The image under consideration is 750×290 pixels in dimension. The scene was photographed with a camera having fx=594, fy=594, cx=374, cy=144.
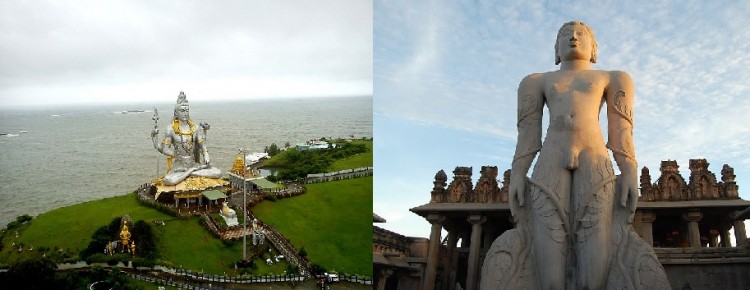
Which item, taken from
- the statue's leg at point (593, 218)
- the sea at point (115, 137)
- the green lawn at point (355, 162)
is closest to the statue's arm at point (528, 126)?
the statue's leg at point (593, 218)

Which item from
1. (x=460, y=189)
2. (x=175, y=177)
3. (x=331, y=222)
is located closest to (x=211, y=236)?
(x=175, y=177)

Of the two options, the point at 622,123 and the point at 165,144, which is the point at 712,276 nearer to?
the point at 622,123

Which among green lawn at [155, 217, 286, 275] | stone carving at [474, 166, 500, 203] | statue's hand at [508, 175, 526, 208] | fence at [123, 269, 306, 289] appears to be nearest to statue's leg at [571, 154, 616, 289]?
statue's hand at [508, 175, 526, 208]

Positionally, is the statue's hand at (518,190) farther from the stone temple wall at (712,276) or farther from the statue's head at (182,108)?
the statue's head at (182,108)

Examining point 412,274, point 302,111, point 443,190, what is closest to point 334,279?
point 412,274

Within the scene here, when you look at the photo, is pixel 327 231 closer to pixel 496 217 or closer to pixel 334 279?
pixel 334 279

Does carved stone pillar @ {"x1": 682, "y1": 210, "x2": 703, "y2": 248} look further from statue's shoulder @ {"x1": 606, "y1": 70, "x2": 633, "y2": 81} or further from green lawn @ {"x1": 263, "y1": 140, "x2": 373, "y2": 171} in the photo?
green lawn @ {"x1": 263, "y1": 140, "x2": 373, "y2": 171}
